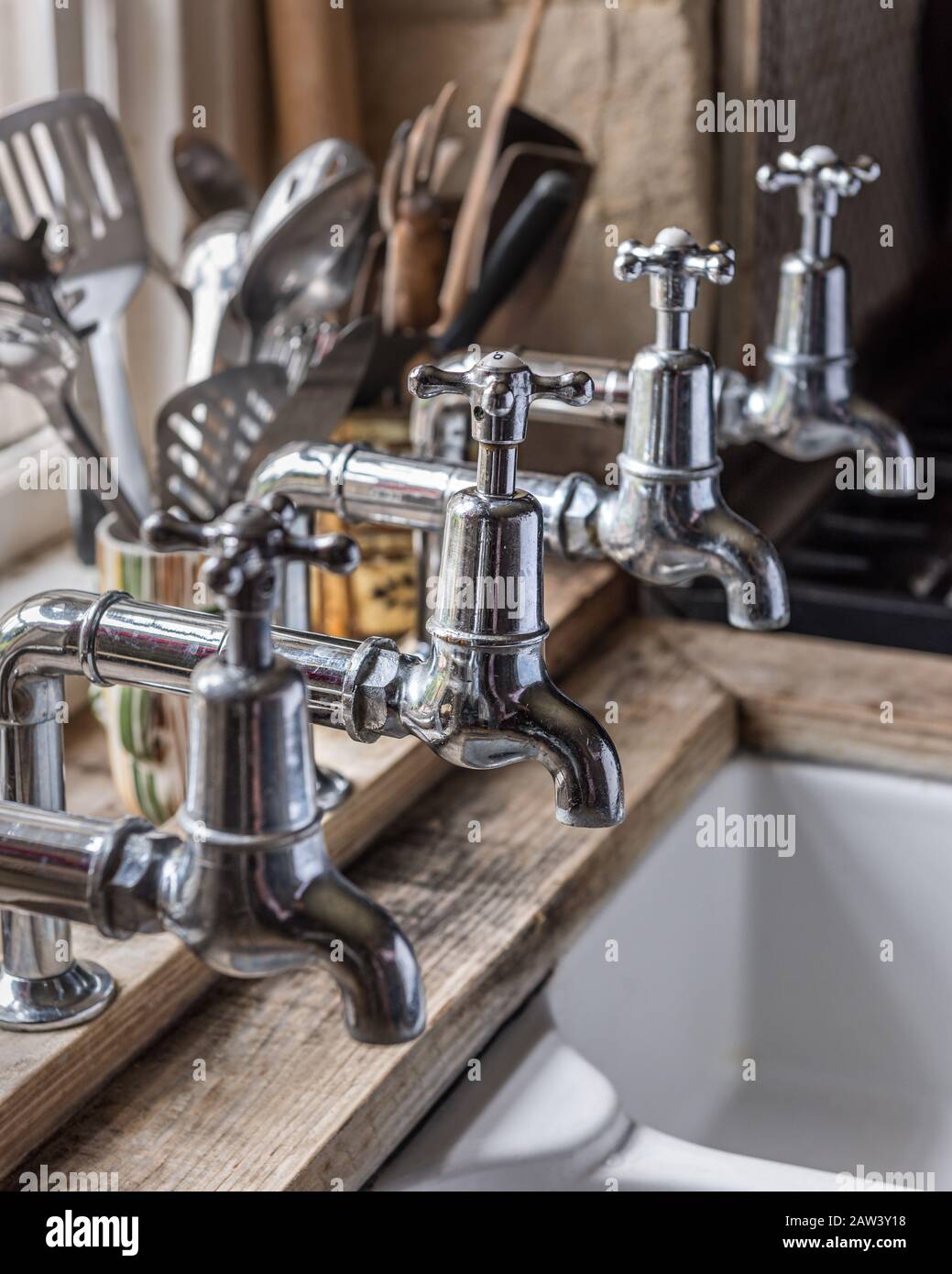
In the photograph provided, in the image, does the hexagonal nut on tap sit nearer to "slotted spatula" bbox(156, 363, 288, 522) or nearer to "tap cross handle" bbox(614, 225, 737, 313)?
"tap cross handle" bbox(614, 225, 737, 313)

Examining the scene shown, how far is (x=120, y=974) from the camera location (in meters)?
0.71

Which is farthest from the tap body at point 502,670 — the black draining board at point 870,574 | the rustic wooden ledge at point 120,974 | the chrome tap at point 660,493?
the black draining board at point 870,574

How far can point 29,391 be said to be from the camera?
2.64 feet

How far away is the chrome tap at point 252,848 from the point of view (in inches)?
17.3

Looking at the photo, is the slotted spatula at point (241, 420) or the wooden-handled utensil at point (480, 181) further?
the wooden-handled utensil at point (480, 181)

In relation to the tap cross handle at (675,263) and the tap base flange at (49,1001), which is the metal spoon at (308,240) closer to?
the tap cross handle at (675,263)

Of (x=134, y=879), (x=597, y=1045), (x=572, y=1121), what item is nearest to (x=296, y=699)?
(x=134, y=879)

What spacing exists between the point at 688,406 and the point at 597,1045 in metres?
0.39

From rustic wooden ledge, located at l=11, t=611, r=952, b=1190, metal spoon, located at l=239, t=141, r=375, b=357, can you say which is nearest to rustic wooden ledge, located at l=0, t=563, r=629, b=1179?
rustic wooden ledge, located at l=11, t=611, r=952, b=1190

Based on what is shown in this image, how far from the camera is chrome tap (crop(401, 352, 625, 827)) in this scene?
1.73ft

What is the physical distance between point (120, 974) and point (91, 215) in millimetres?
449

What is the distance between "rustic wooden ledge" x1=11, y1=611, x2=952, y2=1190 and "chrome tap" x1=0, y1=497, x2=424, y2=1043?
7.5 inches

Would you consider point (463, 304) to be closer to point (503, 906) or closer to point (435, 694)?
point (503, 906)

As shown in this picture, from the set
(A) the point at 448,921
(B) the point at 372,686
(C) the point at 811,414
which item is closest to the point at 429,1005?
(A) the point at 448,921
